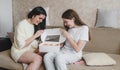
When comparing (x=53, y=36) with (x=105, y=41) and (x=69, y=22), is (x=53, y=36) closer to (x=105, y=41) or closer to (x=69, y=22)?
(x=69, y=22)

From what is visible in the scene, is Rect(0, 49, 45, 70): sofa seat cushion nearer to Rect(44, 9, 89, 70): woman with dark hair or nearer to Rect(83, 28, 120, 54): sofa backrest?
Rect(44, 9, 89, 70): woman with dark hair

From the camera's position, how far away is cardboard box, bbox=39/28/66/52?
2.37 metres

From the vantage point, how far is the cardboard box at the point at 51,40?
237cm

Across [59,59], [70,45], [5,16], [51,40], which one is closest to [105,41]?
[70,45]

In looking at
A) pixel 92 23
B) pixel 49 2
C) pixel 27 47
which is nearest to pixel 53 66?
pixel 27 47

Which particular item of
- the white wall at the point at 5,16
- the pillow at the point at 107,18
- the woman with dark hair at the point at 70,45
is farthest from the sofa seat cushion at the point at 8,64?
the pillow at the point at 107,18

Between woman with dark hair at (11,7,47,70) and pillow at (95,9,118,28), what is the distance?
1.12m

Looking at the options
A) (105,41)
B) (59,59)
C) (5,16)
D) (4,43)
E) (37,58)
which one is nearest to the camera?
(59,59)

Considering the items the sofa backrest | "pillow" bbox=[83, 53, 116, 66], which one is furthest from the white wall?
"pillow" bbox=[83, 53, 116, 66]

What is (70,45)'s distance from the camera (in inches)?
93.7

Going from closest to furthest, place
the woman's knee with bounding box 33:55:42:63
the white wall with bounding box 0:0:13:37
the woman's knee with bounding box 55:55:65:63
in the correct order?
the woman's knee with bounding box 55:55:65:63
the woman's knee with bounding box 33:55:42:63
the white wall with bounding box 0:0:13:37

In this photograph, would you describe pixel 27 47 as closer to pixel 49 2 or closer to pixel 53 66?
pixel 53 66

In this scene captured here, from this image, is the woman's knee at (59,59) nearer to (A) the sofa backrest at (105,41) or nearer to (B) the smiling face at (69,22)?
(B) the smiling face at (69,22)

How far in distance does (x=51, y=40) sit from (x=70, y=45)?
24 cm
